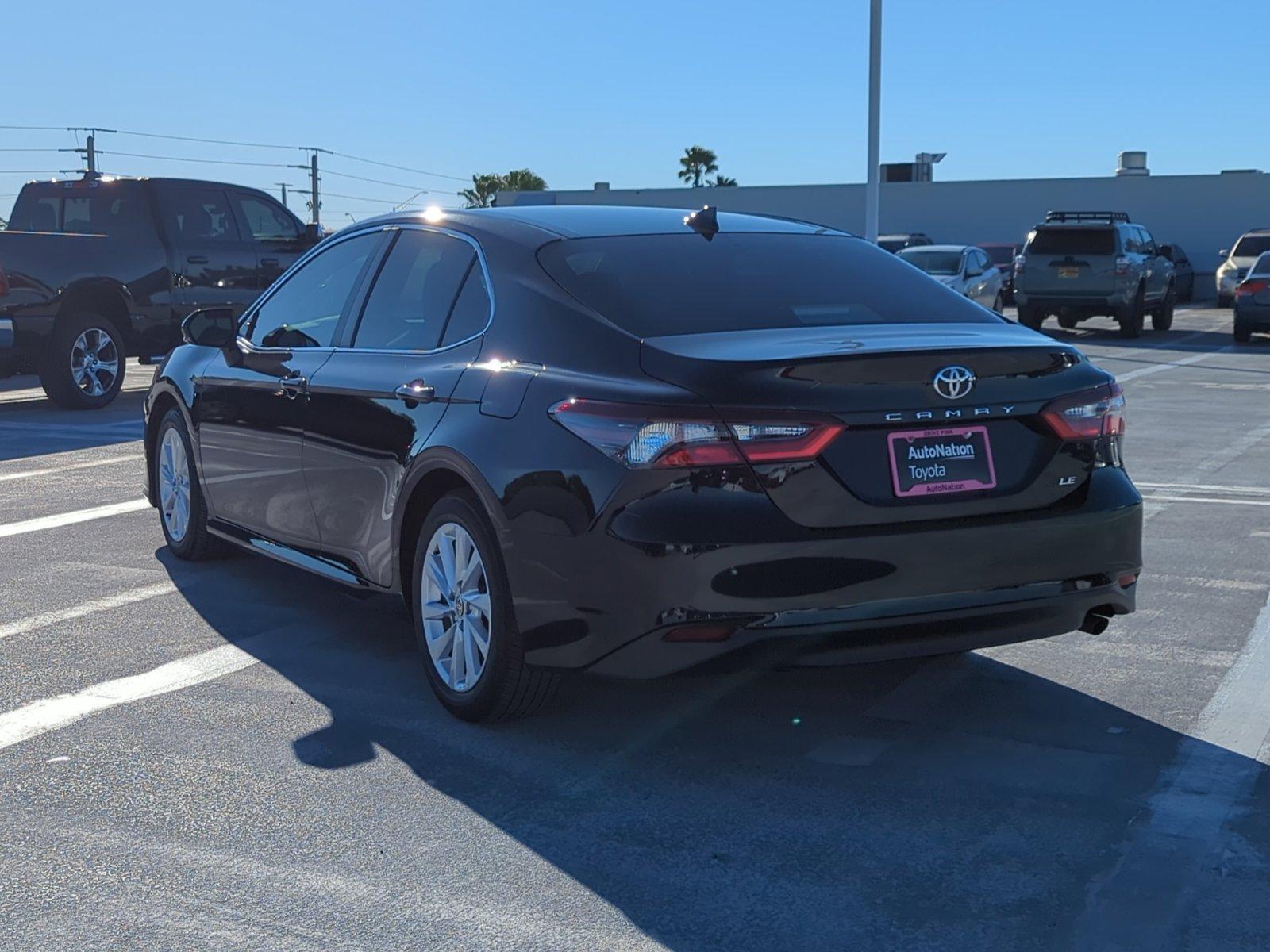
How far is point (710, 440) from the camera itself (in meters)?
4.30

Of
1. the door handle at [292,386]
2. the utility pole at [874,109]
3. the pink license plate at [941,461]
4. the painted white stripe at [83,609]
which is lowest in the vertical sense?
the painted white stripe at [83,609]

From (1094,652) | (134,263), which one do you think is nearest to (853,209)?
(134,263)

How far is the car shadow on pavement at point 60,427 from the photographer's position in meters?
12.0

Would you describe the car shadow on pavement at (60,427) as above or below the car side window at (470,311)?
below

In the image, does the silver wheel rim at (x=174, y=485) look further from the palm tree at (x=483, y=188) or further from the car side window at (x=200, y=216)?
the palm tree at (x=483, y=188)

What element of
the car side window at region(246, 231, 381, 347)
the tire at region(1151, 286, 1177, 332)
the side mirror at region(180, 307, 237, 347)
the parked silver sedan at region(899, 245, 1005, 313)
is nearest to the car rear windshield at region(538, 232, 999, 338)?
the car side window at region(246, 231, 381, 347)

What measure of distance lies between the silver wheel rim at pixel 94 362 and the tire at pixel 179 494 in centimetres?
759

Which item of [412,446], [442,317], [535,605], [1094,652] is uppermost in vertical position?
[442,317]

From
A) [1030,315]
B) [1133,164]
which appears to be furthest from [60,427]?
[1133,164]

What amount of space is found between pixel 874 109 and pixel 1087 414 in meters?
21.8

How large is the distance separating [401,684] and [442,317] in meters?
1.26

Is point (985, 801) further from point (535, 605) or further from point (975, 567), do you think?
point (535, 605)

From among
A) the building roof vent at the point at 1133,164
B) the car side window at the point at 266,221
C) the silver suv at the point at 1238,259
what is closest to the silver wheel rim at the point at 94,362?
the car side window at the point at 266,221

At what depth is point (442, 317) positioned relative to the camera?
5.41 metres
